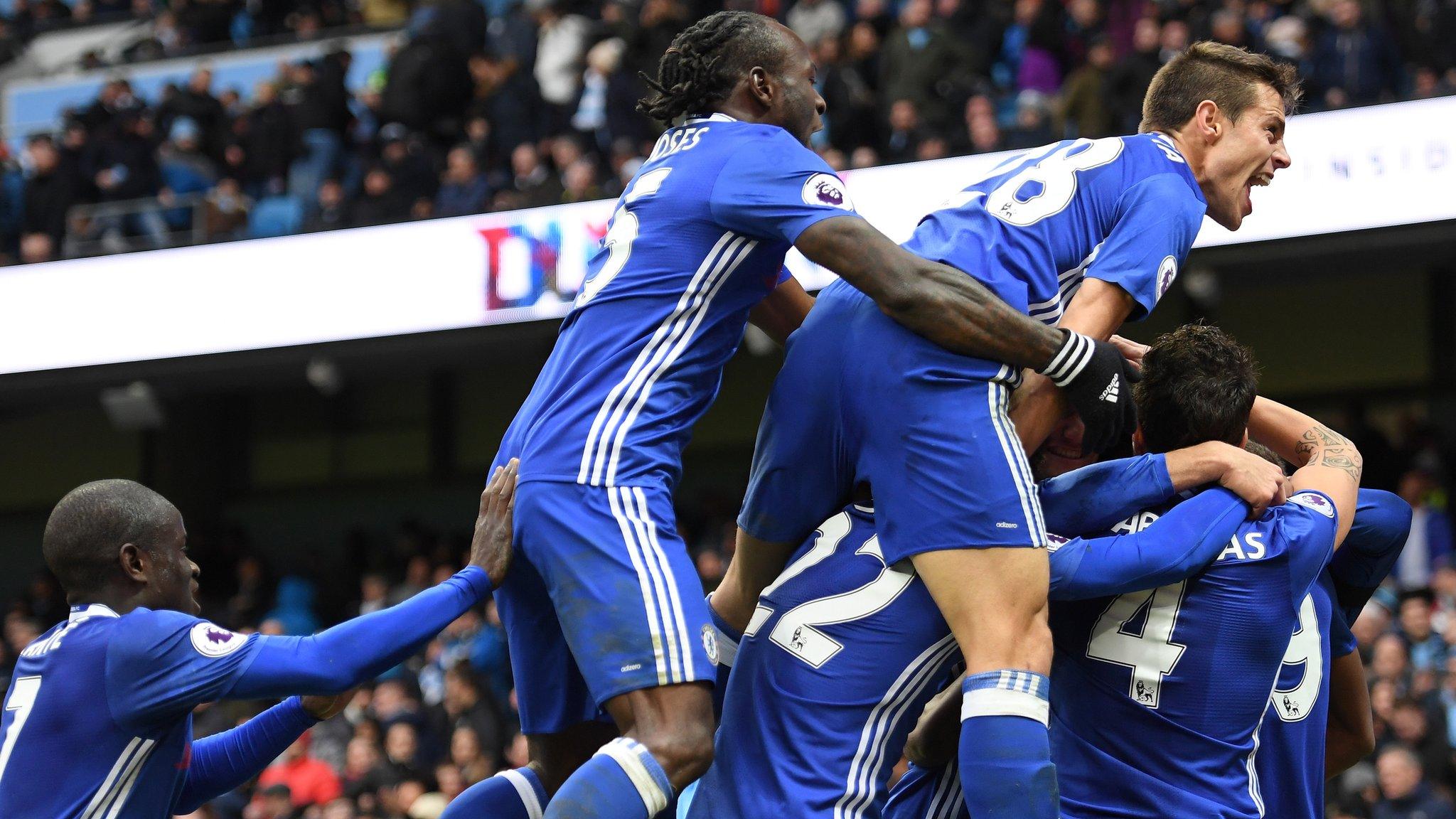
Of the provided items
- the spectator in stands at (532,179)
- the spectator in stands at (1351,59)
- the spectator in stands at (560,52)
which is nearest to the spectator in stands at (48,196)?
the spectator in stands at (532,179)

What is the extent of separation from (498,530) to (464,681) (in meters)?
8.01

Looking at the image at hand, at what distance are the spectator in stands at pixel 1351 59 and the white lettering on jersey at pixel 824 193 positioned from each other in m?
8.88

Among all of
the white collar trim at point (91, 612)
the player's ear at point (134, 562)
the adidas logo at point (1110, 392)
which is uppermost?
the adidas logo at point (1110, 392)

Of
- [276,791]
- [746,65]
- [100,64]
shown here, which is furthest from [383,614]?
[100,64]

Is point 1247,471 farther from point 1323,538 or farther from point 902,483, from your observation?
point 902,483

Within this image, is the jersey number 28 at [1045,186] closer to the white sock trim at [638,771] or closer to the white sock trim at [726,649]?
the white sock trim at [726,649]

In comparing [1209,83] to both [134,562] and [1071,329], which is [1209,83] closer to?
[1071,329]

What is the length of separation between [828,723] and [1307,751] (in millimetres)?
1243

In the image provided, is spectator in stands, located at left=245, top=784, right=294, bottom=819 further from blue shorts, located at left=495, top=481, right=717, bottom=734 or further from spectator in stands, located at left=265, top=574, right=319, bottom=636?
blue shorts, located at left=495, top=481, right=717, bottom=734

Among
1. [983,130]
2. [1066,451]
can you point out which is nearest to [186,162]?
[983,130]

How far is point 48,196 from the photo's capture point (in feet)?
53.5

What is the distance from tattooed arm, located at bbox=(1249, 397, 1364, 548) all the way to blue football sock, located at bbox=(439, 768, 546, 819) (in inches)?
74.7

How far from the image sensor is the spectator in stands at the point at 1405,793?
855cm

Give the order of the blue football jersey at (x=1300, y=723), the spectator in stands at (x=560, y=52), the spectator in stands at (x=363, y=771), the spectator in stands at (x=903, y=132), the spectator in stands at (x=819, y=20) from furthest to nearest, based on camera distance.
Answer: the spectator in stands at (x=560, y=52), the spectator in stands at (x=819, y=20), the spectator in stands at (x=903, y=132), the spectator in stands at (x=363, y=771), the blue football jersey at (x=1300, y=723)
